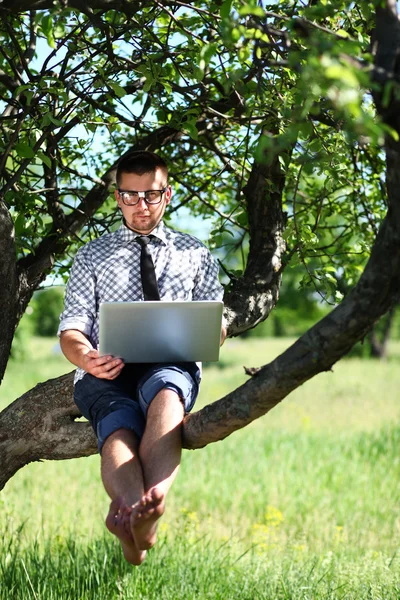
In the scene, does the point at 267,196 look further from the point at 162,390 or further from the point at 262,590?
the point at 262,590

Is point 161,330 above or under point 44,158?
under

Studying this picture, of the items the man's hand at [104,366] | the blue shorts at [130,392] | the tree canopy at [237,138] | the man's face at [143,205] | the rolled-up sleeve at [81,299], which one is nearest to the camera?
the tree canopy at [237,138]

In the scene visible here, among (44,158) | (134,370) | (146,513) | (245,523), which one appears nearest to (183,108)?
(44,158)

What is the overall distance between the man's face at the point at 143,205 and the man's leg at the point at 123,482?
3.52 ft

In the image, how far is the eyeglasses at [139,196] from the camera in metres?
3.52

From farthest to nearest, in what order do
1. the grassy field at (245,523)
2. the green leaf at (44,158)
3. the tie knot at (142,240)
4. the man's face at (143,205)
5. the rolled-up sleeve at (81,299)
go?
the grassy field at (245,523) → the green leaf at (44,158) → the tie knot at (142,240) → the man's face at (143,205) → the rolled-up sleeve at (81,299)

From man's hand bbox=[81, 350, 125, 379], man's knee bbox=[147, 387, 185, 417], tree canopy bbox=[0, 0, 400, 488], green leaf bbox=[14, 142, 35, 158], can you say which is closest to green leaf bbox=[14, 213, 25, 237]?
tree canopy bbox=[0, 0, 400, 488]

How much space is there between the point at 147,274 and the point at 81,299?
32cm

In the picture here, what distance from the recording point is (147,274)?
11.7ft

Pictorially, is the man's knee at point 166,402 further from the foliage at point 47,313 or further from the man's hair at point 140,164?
the foliage at point 47,313

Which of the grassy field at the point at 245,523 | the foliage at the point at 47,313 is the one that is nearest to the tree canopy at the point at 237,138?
the grassy field at the point at 245,523

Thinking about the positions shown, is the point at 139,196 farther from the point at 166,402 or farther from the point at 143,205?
the point at 166,402

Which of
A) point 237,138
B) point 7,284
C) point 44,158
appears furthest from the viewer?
point 237,138

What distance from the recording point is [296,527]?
25.4 feet
